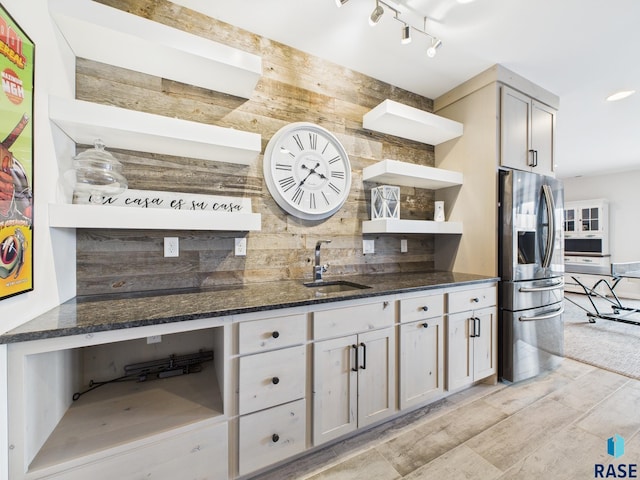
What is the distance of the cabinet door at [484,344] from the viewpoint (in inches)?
86.1

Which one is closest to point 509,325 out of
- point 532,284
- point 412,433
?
point 532,284

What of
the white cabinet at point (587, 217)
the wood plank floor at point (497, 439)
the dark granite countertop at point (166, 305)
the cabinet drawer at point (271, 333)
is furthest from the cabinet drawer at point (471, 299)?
the white cabinet at point (587, 217)

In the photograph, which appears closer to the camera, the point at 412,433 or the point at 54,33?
the point at 54,33

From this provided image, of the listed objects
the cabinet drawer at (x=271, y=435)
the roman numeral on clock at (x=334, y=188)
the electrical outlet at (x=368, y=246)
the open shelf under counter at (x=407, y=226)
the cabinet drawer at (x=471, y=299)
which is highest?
Answer: the roman numeral on clock at (x=334, y=188)

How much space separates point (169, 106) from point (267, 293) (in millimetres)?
1340

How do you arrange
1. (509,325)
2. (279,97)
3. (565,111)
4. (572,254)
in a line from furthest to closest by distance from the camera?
(572,254) → (565,111) → (509,325) → (279,97)

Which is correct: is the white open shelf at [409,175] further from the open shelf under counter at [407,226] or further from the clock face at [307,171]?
the open shelf under counter at [407,226]

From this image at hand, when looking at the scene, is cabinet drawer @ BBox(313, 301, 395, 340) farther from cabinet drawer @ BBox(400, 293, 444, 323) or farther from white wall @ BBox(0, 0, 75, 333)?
white wall @ BBox(0, 0, 75, 333)

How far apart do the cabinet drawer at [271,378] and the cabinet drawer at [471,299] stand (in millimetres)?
1233

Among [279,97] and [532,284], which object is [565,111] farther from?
[279,97]

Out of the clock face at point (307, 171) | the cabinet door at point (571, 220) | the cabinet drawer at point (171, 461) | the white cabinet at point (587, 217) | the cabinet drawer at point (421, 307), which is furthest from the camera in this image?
the cabinet door at point (571, 220)

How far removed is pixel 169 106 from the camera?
175 cm

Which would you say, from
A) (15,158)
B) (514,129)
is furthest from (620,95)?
(15,158)

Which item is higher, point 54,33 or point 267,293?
point 54,33
